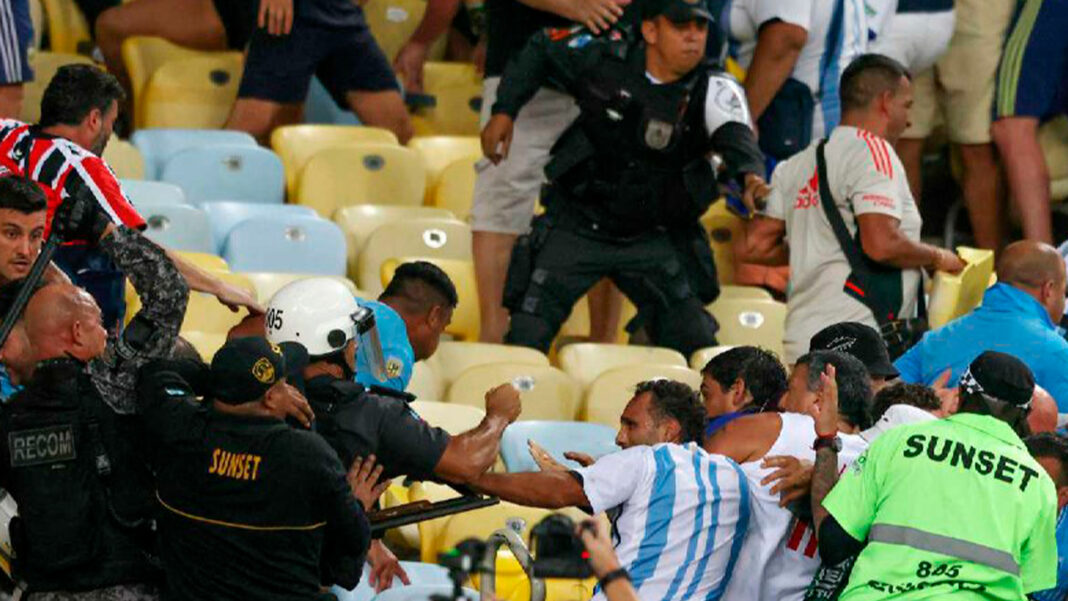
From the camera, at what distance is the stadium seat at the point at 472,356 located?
9242 mm

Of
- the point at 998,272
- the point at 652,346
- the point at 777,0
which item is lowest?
the point at 652,346

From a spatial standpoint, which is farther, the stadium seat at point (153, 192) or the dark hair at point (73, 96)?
the stadium seat at point (153, 192)

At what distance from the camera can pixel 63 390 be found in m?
6.41

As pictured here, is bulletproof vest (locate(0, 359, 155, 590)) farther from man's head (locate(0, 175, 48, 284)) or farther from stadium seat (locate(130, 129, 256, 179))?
stadium seat (locate(130, 129, 256, 179))

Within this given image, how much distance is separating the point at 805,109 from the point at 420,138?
1.86m

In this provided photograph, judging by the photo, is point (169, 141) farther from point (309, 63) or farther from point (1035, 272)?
point (1035, 272)

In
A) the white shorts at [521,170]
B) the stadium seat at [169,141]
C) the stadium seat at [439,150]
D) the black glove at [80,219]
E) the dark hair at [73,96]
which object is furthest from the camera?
the stadium seat at [439,150]

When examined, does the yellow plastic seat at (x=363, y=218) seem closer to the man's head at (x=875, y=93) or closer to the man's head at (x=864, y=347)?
the man's head at (x=875, y=93)

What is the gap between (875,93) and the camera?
9.00m

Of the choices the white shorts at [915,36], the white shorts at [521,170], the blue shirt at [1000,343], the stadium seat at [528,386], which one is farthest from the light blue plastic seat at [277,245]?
the white shorts at [915,36]

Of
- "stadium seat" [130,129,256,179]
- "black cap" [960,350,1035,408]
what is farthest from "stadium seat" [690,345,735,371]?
"black cap" [960,350,1035,408]

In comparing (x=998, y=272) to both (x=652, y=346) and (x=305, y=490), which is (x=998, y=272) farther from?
(x=305, y=490)

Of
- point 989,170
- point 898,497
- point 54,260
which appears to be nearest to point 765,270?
point 989,170

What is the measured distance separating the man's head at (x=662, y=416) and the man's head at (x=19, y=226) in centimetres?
188
